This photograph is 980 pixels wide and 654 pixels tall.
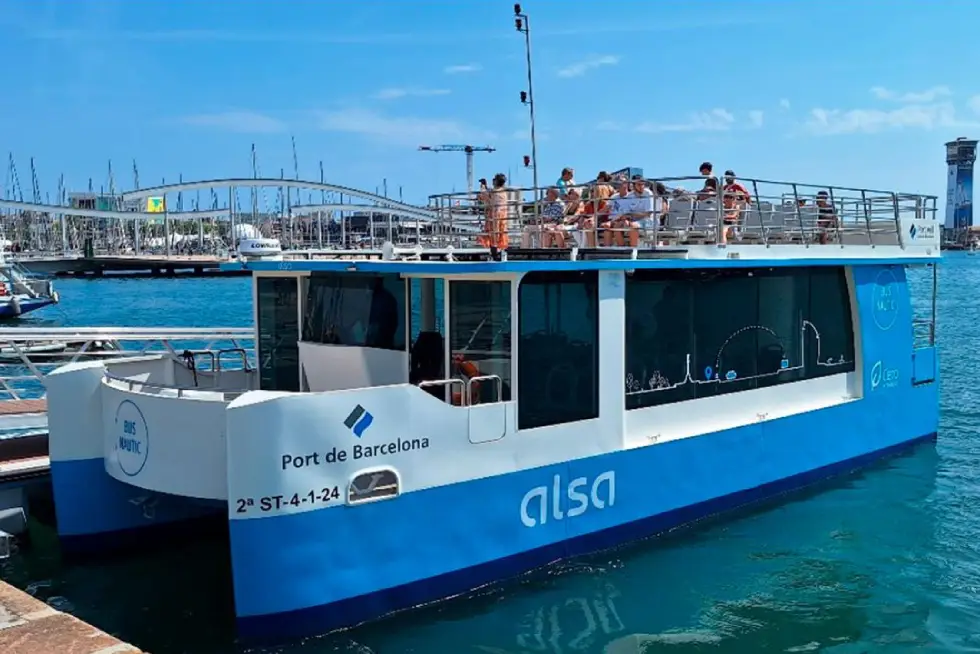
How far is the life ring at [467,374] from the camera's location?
8.27 meters

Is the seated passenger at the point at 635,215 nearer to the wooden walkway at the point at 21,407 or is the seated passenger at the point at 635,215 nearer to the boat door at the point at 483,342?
the boat door at the point at 483,342

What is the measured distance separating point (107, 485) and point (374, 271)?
3.23m

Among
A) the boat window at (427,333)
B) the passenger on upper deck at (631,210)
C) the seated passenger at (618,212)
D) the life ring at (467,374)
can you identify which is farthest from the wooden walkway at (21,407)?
the passenger on upper deck at (631,210)

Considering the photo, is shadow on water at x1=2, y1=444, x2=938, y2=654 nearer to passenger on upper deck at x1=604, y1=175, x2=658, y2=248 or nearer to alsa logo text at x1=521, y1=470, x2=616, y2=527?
alsa logo text at x1=521, y1=470, x2=616, y2=527

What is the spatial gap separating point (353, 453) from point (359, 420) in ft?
0.81

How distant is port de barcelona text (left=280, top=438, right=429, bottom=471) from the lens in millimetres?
6895

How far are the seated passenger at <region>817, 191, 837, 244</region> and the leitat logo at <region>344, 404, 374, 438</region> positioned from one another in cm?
688

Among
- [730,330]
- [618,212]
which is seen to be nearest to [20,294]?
[618,212]

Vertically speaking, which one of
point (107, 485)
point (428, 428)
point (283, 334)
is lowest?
point (107, 485)

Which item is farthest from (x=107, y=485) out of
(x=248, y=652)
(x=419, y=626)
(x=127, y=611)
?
(x=419, y=626)

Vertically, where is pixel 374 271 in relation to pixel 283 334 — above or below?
above

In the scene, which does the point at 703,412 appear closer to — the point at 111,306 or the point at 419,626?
the point at 419,626

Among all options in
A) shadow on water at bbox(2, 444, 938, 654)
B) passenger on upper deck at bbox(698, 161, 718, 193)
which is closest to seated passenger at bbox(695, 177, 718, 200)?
passenger on upper deck at bbox(698, 161, 718, 193)

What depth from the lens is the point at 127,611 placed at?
8180 millimetres
